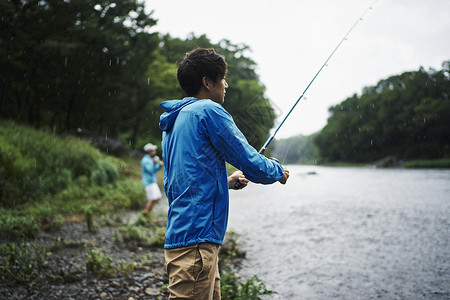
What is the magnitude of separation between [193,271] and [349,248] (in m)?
6.69

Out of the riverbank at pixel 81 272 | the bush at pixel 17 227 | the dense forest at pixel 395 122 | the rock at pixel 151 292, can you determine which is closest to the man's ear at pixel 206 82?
the riverbank at pixel 81 272

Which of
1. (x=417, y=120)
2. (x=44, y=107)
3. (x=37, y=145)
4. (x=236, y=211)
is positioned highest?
(x=417, y=120)

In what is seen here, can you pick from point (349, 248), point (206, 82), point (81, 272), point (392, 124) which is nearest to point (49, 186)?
point (81, 272)

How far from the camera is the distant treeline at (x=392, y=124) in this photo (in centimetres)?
5169

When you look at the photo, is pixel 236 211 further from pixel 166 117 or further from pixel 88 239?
pixel 166 117

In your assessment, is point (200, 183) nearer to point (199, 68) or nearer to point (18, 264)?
point (199, 68)

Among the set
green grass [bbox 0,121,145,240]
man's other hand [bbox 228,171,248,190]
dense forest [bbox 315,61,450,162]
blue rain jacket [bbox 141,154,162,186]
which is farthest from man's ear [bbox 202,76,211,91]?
dense forest [bbox 315,61,450,162]

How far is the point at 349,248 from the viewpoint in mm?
7715

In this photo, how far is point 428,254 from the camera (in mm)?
7230

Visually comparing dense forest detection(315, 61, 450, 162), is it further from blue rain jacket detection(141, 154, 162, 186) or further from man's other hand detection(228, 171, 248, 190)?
man's other hand detection(228, 171, 248, 190)

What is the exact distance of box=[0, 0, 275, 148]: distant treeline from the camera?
317 inches

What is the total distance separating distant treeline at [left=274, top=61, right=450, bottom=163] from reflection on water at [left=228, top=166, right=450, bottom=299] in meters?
26.4

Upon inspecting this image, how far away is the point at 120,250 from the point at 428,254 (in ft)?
20.0

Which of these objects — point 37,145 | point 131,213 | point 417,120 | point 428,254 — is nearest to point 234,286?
point 428,254
